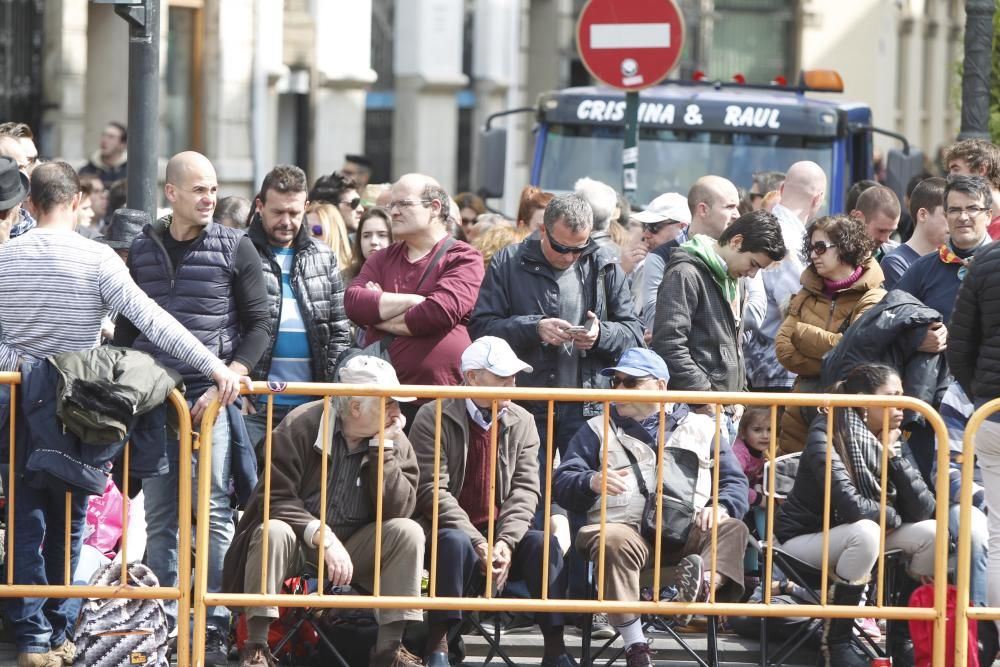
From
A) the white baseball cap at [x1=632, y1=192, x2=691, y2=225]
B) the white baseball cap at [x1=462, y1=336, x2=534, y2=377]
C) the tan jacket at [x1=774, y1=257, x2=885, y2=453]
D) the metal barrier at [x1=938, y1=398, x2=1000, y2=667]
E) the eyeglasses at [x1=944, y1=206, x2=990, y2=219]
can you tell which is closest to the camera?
the metal barrier at [x1=938, y1=398, x2=1000, y2=667]

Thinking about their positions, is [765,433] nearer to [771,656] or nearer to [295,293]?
[771,656]

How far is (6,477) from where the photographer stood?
771cm

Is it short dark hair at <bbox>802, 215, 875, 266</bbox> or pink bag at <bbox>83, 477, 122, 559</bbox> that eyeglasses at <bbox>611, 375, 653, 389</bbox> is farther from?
pink bag at <bbox>83, 477, 122, 559</bbox>

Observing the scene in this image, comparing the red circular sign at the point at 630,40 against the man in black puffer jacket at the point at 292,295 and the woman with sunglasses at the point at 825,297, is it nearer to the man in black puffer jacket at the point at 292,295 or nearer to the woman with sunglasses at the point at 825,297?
the woman with sunglasses at the point at 825,297

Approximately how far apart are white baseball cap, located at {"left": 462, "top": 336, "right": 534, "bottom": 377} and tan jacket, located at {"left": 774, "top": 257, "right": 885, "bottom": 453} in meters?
1.63

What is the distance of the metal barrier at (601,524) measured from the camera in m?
7.42

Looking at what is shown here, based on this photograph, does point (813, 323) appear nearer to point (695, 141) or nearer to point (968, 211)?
point (968, 211)

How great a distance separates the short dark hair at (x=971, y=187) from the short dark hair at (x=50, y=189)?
13.2ft

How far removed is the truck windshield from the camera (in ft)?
45.6

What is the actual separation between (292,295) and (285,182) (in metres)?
0.53

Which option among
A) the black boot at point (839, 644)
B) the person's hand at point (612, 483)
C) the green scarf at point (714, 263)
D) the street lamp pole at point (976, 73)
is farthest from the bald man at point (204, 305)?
the street lamp pole at point (976, 73)

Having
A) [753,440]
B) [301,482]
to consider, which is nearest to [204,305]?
[301,482]

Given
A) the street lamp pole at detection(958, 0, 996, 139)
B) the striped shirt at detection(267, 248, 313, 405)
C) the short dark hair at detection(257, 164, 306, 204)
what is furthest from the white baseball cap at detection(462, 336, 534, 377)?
the street lamp pole at detection(958, 0, 996, 139)

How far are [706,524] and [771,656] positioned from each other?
789mm
